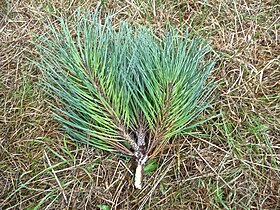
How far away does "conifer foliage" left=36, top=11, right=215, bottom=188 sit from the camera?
939 millimetres

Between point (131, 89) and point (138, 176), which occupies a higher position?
point (131, 89)

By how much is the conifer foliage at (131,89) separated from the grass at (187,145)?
0.06 meters

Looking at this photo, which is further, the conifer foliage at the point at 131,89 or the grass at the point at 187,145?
the grass at the point at 187,145

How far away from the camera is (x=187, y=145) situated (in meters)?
1.10

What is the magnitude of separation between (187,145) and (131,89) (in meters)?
0.26

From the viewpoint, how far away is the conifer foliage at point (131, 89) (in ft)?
3.08

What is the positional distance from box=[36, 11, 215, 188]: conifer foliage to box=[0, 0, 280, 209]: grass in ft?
0.19

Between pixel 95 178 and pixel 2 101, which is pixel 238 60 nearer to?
pixel 95 178

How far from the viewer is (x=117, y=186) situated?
109 cm

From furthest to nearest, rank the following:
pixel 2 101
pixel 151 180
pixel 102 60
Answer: pixel 2 101 → pixel 151 180 → pixel 102 60

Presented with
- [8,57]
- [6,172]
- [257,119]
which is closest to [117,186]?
[6,172]

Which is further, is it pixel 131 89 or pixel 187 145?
pixel 187 145

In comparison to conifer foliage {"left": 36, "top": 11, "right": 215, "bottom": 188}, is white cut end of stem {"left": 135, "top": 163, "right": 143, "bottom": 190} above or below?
below

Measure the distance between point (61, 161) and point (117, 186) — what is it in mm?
186
